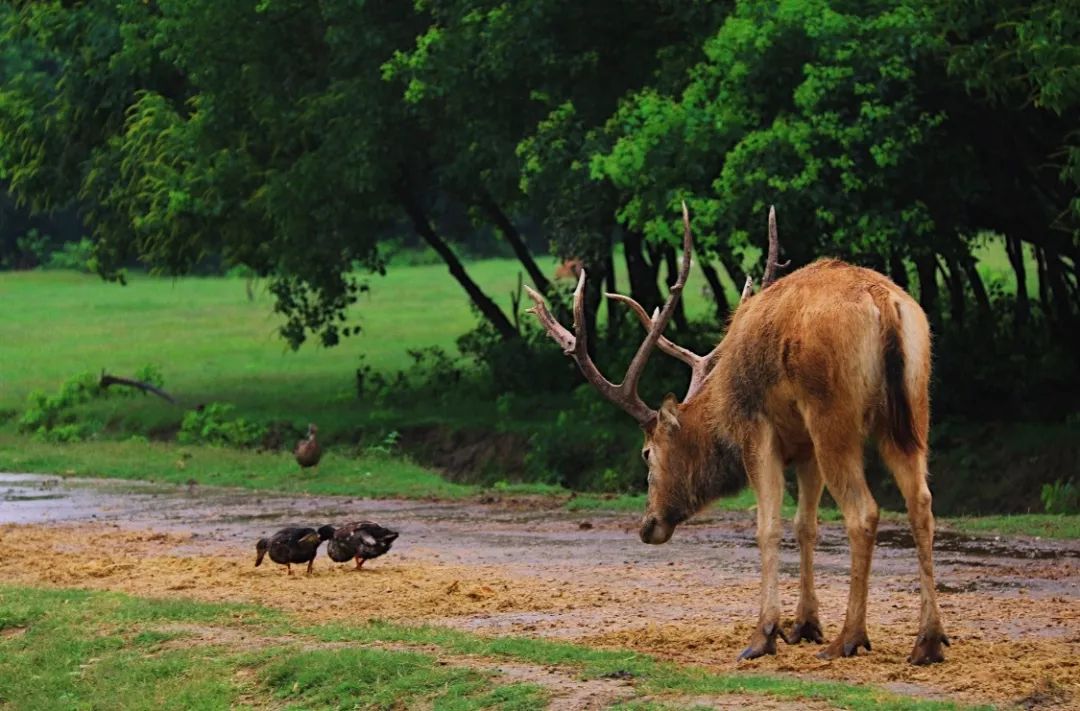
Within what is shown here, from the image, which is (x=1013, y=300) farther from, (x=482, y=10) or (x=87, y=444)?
(x=87, y=444)

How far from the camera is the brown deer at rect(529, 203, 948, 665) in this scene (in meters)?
8.32

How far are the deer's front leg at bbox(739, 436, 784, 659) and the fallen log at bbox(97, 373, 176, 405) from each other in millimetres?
18539

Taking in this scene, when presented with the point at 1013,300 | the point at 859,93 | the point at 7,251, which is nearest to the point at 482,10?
the point at 859,93

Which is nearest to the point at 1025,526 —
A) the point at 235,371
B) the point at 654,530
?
the point at 654,530

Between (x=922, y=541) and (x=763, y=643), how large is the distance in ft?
2.96

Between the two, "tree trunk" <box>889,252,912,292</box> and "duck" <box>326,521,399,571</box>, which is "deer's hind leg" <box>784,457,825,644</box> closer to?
"duck" <box>326,521,399,571</box>

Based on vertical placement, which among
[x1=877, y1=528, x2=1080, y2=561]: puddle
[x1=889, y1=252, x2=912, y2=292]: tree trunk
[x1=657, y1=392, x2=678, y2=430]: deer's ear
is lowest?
[x1=877, y1=528, x2=1080, y2=561]: puddle

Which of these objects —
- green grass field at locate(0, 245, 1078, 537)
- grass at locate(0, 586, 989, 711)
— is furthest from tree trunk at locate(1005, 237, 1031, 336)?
grass at locate(0, 586, 989, 711)

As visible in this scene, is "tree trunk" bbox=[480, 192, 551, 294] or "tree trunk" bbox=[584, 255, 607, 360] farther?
"tree trunk" bbox=[480, 192, 551, 294]

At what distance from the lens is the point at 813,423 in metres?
8.45

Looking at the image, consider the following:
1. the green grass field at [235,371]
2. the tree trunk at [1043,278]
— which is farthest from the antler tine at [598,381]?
the tree trunk at [1043,278]

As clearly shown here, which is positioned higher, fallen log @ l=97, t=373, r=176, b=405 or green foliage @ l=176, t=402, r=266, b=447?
fallen log @ l=97, t=373, r=176, b=405

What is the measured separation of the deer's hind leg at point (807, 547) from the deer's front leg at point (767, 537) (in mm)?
315

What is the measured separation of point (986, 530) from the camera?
1413 centimetres
